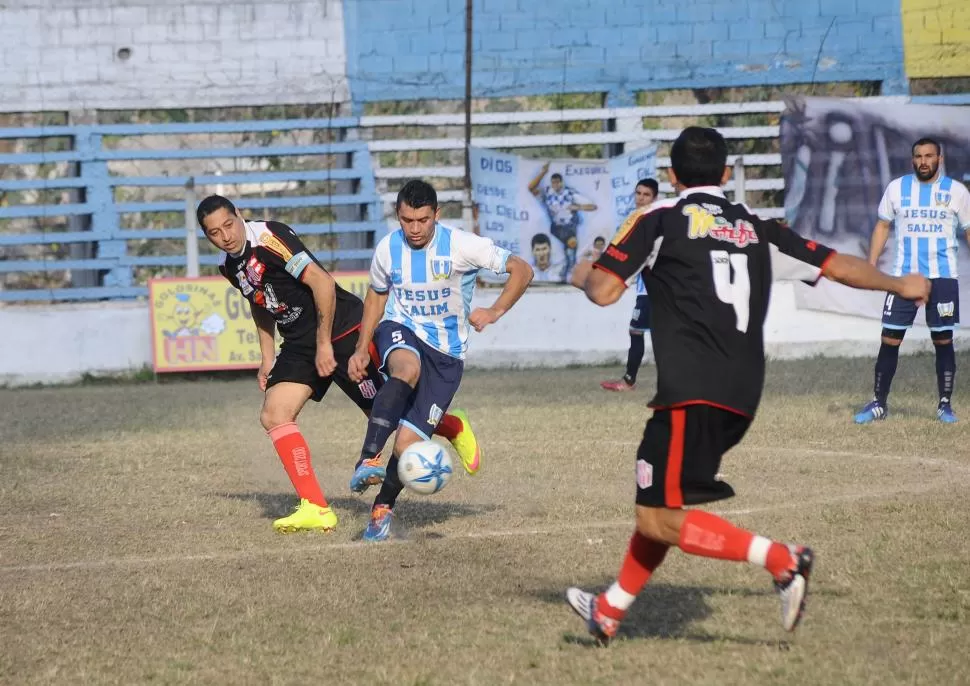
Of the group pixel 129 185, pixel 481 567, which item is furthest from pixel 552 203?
pixel 481 567

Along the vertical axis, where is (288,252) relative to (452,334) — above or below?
above

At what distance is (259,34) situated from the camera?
20984mm

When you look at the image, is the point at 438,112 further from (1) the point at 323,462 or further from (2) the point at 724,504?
(2) the point at 724,504

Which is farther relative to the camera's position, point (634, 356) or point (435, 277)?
point (634, 356)

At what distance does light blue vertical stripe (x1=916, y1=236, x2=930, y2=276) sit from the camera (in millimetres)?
11031

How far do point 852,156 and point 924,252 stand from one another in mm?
8474

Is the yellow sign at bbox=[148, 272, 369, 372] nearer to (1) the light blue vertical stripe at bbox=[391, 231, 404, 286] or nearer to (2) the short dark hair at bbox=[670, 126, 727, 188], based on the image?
(1) the light blue vertical stripe at bbox=[391, 231, 404, 286]

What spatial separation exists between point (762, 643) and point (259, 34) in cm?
1760

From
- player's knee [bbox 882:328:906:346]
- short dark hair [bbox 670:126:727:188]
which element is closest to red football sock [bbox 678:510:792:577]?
short dark hair [bbox 670:126:727:188]

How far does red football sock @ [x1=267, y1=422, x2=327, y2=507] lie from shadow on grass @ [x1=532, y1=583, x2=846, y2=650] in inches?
82.0

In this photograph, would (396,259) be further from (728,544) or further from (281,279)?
(728,544)

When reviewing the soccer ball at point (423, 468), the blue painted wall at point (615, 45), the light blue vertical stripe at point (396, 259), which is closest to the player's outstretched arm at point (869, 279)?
the soccer ball at point (423, 468)

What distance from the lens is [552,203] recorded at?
19281mm

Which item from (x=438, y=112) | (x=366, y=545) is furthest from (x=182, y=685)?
(x=438, y=112)
